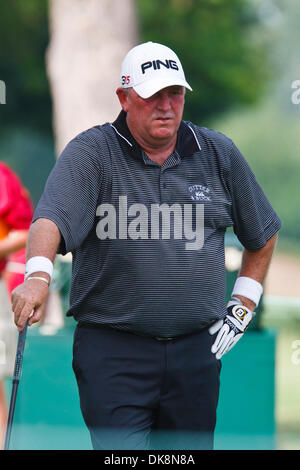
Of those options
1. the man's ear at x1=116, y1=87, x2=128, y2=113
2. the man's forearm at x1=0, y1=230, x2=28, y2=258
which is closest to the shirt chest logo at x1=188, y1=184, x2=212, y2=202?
the man's ear at x1=116, y1=87, x2=128, y2=113

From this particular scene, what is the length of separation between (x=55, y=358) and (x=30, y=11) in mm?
10353

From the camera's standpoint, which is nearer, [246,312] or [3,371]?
[246,312]

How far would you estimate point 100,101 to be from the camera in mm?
9078

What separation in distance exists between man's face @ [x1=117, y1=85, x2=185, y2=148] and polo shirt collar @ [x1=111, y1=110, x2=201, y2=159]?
3 cm

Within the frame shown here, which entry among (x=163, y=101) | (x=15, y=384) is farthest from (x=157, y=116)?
(x=15, y=384)

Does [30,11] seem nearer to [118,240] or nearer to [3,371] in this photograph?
[3,371]

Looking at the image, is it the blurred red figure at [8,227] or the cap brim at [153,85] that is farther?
the blurred red figure at [8,227]

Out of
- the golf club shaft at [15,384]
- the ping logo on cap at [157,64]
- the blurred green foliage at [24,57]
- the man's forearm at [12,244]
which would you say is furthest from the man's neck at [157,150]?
the blurred green foliage at [24,57]

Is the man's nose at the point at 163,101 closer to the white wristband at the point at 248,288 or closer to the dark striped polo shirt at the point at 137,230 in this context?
the dark striped polo shirt at the point at 137,230

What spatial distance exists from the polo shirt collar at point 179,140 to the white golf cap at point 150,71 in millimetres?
165

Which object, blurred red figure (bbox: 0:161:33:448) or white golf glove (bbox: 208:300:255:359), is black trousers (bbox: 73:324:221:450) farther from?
blurred red figure (bbox: 0:161:33:448)

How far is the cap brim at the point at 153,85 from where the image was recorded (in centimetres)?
369

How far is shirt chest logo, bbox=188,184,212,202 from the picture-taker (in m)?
3.77

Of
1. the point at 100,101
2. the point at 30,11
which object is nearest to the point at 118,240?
the point at 100,101
